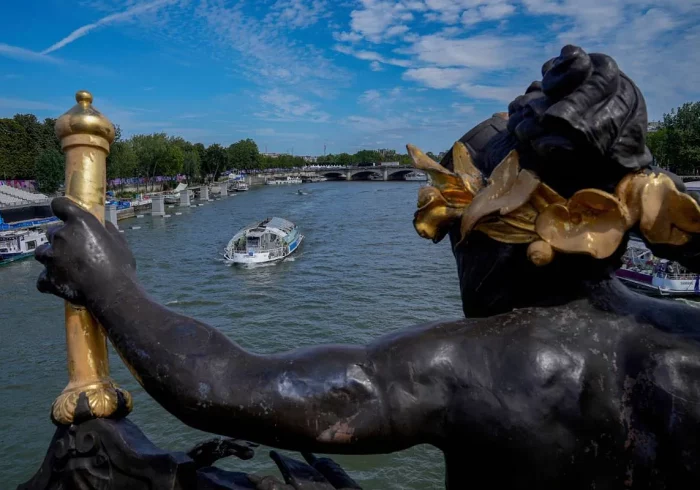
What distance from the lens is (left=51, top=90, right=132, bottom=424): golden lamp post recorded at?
4.72 ft

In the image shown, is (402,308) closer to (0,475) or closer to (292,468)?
(0,475)

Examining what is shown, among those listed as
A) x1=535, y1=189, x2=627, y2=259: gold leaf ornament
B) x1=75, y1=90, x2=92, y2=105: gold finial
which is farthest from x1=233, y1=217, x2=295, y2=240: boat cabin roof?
x1=535, y1=189, x2=627, y2=259: gold leaf ornament

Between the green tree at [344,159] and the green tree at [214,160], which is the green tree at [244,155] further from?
the green tree at [344,159]

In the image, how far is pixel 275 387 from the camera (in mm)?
1195

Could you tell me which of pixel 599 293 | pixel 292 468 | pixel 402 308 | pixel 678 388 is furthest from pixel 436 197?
pixel 402 308

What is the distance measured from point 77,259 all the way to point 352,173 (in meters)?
96.3

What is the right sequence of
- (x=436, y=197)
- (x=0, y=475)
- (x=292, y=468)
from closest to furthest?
(x=436, y=197), (x=292, y=468), (x=0, y=475)

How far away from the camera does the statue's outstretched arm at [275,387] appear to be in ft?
3.91

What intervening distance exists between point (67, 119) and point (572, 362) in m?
1.30

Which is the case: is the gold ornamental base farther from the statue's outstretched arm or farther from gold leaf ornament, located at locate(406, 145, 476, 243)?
gold leaf ornament, located at locate(406, 145, 476, 243)

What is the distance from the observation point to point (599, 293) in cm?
137

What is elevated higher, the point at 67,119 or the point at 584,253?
the point at 67,119

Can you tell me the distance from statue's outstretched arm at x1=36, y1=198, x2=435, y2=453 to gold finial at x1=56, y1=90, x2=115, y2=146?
479mm

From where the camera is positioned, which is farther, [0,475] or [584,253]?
[0,475]
